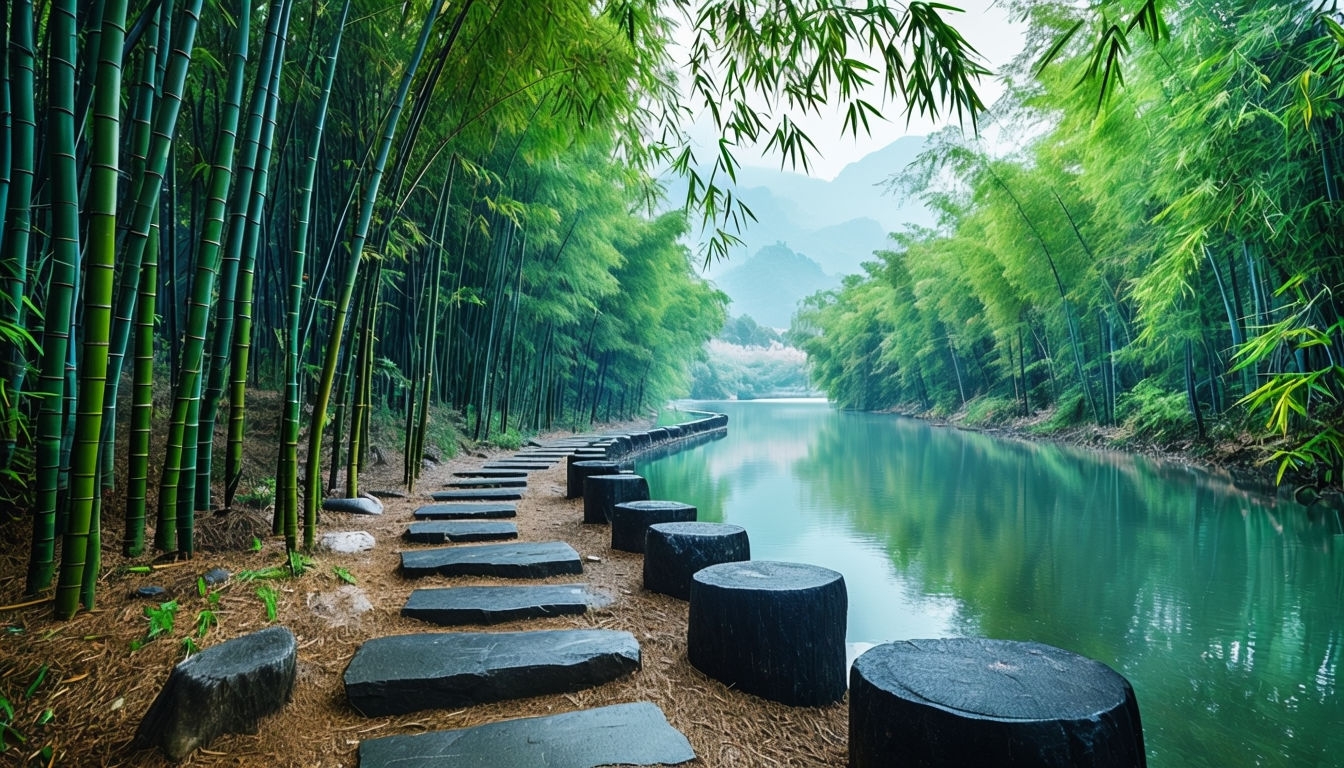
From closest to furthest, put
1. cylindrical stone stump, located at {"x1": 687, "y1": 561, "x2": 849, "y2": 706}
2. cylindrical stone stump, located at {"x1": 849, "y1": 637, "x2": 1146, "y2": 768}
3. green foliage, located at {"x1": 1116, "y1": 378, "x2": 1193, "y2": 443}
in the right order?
cylindrical stone stump, located at {"x1": 849, "y1": 637, "x2": 1146, "y2": 768} → cylindrical stone stump, located at {"x1": 687, "y1": 561, "x2": 849, "y2": 706} → green foliage, located at {"x1": 1116, "y1": 378, "x2": 1193, "y2": 443}

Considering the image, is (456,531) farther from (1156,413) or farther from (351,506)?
(1156,413)

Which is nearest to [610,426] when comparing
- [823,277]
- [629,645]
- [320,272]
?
[320,272]

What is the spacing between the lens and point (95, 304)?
1350 mm

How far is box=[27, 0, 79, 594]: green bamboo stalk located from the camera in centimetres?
132

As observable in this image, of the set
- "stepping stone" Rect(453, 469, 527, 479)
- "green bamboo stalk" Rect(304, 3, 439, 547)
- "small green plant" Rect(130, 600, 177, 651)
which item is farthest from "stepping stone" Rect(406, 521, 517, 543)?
"stepping stone" Rect(453, 469, 527, 479)

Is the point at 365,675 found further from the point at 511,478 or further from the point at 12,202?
the point at 511,478

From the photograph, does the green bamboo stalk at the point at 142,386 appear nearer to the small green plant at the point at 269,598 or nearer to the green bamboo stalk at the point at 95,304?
the green bamboo stalk at the point at 95,304

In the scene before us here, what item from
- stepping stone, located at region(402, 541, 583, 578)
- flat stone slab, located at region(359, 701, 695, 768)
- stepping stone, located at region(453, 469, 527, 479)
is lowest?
flat stone slab, located at region(359, 701, 695, 768)

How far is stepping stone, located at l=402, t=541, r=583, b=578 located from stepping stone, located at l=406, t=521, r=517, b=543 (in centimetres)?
23

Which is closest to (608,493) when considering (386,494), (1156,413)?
(386,494)

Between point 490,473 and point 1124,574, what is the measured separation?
13.3ft

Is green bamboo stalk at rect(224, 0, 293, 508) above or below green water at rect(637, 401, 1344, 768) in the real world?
above

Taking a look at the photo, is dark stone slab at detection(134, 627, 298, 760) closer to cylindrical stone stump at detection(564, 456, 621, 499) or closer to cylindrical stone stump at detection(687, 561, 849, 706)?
cylindrical stone stump at detection(687, 561, 849, 706)

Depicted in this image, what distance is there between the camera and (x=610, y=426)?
40.0 feet
